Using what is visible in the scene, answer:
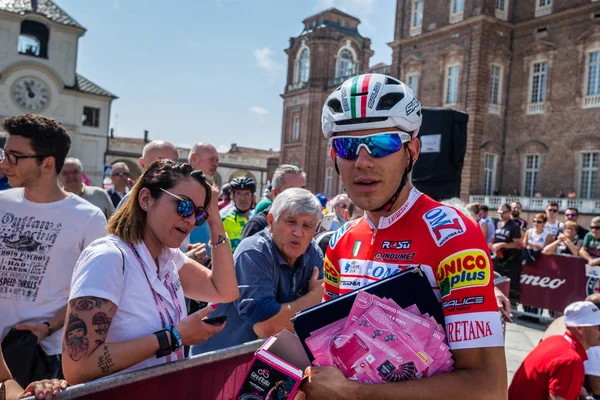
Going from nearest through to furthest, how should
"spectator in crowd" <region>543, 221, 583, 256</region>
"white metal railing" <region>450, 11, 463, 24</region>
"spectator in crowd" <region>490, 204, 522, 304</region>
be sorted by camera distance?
1. "spectator in crowd" <region>543, 221, 583, 256</region>
2. "spectator in crowd" <region>490, 204, 522, 304</region>
3. "white metal railing" <region>450, 11, 463, 24</region>

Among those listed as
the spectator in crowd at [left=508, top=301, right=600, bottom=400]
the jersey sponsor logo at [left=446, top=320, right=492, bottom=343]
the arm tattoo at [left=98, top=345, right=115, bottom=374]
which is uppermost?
the jersey sponsor logo at [left=446, top=320, right=492, bottom=343]

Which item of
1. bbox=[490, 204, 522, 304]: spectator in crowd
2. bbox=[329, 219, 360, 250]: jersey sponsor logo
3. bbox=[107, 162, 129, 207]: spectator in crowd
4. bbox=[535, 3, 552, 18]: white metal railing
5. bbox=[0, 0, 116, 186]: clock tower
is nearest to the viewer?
bbox=[329, 219, 360, 250]: jersey sponsor logo

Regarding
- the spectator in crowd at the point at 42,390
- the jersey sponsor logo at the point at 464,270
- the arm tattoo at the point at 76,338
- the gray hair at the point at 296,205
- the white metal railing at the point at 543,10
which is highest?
the white metal railing at the point at 543,10

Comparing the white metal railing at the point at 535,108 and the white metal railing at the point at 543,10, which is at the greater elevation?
the white metal railing at the point at 543,10

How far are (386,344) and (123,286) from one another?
122 centimetres

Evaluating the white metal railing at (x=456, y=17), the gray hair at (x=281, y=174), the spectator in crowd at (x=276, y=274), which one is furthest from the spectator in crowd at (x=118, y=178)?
the white metal railing at (x=456, y=17)

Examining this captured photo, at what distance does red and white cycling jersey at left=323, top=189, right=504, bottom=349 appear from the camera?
149 centimetres

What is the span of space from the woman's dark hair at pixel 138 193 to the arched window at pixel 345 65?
131 feet

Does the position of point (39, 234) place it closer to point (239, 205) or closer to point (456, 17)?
point (239, 205)

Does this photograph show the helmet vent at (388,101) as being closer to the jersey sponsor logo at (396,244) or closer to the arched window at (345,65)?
the jersey sponsor logo at (396,244)

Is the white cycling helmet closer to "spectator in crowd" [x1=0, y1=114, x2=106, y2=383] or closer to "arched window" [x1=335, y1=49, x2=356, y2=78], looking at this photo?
"spectator in crowd" [x1=0, y1=114, x2=106, y2=383]

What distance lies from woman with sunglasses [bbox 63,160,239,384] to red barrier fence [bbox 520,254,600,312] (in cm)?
842

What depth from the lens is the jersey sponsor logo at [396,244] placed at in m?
1.69

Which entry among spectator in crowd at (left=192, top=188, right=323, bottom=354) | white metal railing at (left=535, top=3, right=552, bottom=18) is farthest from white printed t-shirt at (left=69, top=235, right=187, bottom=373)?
white metal railing at (left=535, top=3, right=552, bottom=18)
